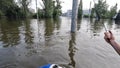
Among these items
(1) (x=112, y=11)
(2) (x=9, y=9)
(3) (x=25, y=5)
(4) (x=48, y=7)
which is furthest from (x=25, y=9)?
(1) (x=112, y=11)

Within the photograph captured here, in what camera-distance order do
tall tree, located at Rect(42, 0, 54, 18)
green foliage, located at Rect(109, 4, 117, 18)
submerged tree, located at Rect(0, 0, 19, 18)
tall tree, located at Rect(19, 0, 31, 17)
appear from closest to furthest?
submerged tree, located at Rect(0, 0, 19, 18)
tall tree, located at Rect(19, 0, 31, 17)
tall tree, located at Rect(42, 0, 54, 18)
green foliage, located at Rect(109, 4, 117, 18)

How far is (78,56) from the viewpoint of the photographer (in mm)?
5625

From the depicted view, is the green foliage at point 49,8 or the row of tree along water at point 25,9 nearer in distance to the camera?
the row of tree along water at point 25,9

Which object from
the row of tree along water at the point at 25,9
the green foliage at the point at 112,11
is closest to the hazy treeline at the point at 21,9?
the row of tree along water at the point at 25,9

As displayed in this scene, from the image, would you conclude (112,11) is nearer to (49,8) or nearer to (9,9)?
(49,8)

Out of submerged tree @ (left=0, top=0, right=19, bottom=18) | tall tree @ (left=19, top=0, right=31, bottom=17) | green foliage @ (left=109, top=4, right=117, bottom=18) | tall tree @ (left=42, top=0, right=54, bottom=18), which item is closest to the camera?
submerged tree @ (left=0, top=0, right=19, bottom=18)

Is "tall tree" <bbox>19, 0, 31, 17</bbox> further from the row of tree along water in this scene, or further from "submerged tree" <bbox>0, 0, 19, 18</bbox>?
"submerged tree" <bbox>0, 0, 19, 18</bbox>

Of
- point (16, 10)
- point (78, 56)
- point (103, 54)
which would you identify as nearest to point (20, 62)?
point (78, 56)

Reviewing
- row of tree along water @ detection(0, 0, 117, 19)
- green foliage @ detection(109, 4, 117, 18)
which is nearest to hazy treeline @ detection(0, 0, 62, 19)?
row of tree along water @ detection(0, 0, 117, 19)

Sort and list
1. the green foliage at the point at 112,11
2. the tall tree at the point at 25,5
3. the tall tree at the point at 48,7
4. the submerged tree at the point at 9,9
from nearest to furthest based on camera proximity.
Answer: the submerged tree at the point at 9,9 < the tall tree at the point at 25,5 < the tall tree at the point at 48,7 < the green foliage at the point at 112,11

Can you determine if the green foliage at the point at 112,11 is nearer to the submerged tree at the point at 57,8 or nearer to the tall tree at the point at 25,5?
the submerged tree at the point at 57,8

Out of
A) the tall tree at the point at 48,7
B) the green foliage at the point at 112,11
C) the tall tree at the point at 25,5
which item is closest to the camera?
the tall tree at the point at 25,5

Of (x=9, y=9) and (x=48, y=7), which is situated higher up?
(x=48, y=7)

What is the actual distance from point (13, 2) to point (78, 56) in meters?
43.7
